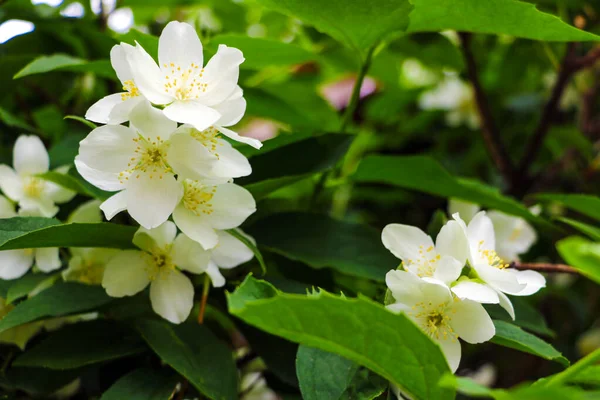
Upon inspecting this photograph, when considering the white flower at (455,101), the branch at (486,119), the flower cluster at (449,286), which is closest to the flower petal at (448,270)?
the flower cluster at (449,286)

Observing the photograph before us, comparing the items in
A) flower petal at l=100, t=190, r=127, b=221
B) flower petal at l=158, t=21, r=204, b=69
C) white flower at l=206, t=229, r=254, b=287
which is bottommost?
white flower at l=206, t=229, r=254, b=287

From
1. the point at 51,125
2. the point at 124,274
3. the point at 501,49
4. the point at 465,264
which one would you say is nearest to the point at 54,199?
the point at 124,274

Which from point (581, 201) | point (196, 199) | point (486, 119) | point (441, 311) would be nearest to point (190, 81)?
point (196, 199)

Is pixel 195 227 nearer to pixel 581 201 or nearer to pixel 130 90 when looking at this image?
pixel 130 90

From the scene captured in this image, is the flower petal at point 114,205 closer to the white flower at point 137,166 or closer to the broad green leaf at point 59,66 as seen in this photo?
the white flower at point 137,166

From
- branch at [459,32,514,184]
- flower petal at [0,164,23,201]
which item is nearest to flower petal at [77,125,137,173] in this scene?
flower petal at [0,164,23,201]

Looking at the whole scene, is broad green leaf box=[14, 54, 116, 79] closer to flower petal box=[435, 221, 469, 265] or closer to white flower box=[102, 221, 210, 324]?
white flower box=[102, 221, 210, 324]

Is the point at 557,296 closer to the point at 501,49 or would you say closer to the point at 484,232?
the point at 501,49
